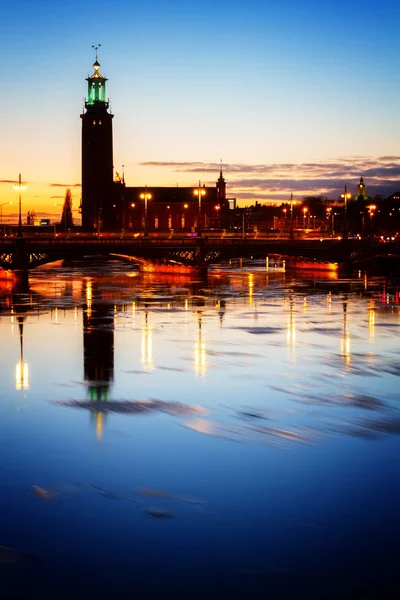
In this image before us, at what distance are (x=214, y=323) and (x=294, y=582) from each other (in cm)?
3755

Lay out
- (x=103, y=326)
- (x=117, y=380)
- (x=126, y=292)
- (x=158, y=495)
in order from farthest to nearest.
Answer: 1. (x=126, y=292)
2. (x=103, y=326)
3. (x=117, y=380)
4. (x=158, y=495)

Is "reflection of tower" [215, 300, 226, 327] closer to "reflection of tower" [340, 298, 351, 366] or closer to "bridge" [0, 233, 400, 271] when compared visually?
"reflection of tower" [340, 298, 351, 366]

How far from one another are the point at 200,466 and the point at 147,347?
69.4ft

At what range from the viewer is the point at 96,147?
175 m

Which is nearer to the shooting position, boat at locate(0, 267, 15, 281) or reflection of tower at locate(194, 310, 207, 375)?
reflection of tower at locate(194, 310, 207, 375)

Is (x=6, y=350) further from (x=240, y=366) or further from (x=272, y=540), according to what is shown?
(x=272, y=540)

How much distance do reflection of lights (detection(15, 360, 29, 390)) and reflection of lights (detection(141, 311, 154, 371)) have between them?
4.54 metres

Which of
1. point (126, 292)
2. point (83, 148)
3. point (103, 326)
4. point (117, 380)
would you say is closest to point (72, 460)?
point (117, 380)

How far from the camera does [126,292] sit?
75.9 meters

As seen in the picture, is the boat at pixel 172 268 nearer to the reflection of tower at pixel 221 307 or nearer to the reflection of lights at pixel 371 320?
the reflection of tower at pixel 221 307

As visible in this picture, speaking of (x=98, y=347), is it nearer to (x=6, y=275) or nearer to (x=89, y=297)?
(x=89, y=297)

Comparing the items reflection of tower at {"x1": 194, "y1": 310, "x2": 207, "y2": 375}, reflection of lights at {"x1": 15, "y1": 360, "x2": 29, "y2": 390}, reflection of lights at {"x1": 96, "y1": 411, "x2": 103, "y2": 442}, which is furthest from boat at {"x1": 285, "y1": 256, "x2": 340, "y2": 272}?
reflection of lights at {"x1": 96, "y1": 411, "x2": 103, "y2": 442}

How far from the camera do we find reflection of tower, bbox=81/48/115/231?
173 metres

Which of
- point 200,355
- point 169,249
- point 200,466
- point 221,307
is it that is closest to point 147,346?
point 200,355
